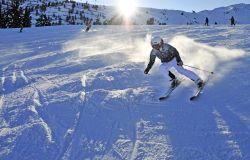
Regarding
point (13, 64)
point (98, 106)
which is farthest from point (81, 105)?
point (13, 64)

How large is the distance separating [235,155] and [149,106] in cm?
302

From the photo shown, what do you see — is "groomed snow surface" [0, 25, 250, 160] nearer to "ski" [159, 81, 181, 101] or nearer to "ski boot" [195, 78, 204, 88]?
"ski" [159, 81, 181, 101]

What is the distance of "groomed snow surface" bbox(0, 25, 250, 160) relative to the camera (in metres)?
6.47

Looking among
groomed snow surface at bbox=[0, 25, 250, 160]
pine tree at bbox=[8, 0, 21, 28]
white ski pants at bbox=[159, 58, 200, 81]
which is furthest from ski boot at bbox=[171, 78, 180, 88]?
pine tree at bbox=[8, 0, 21, 28]

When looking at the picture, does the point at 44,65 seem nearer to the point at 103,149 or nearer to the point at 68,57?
the point at 68,57

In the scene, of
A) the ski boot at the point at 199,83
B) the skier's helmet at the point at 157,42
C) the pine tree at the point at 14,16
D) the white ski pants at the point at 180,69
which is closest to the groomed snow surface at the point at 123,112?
the ski boot at the point at 199,83

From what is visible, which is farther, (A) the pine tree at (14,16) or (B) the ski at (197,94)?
(A) the pine tree at (14,16)

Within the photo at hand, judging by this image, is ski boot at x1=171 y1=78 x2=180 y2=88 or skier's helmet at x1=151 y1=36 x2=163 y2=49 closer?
skier's helmet at x1=151 y1=36 x2=163 y2=49

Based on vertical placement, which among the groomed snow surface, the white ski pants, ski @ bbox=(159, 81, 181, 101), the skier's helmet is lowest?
the groomed snow surface

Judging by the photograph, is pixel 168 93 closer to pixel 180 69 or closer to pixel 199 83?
pixel 180 69

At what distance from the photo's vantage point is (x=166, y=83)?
1059cm

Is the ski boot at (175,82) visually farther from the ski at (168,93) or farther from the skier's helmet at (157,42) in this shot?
the skier's helmet at (157,42)

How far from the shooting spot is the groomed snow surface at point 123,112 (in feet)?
21.2

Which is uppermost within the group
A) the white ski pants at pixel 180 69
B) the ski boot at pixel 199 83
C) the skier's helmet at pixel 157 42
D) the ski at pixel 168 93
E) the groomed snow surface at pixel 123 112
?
the skier's helmet at pixel 157 42
